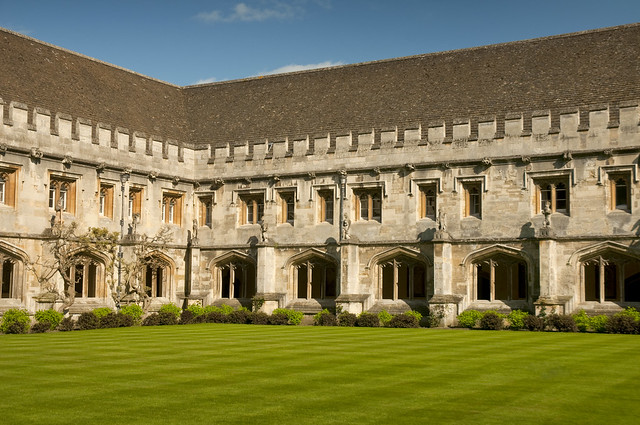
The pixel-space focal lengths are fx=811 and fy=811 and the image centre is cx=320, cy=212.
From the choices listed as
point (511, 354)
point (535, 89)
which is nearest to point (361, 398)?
point (511, 354)

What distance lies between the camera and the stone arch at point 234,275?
113 feet

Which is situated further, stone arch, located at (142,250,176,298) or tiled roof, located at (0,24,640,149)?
stone arch, located at (142,250,176,298)

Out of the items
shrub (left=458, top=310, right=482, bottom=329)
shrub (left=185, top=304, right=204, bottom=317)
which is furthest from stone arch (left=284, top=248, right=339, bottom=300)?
shrub (left=458, top=310, right=482, bottom=329)

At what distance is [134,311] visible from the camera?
29.8 meters

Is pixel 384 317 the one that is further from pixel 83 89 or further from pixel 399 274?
pixel 83 89

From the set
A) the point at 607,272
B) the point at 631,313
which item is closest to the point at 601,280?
the point at 607,272

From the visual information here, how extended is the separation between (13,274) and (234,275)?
945cm

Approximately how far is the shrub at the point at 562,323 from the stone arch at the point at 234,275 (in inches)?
503

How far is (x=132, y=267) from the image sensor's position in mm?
31375

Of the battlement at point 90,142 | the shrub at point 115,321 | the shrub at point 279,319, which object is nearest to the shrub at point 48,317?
the shrub at point 115,321

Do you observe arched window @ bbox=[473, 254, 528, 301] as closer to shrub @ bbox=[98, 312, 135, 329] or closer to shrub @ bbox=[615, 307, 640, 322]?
shrub @ bbox=[615, 307, 640, 322]

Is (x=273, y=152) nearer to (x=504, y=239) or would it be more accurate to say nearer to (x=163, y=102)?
(x=163, y=102)

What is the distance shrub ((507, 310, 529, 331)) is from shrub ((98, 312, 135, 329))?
13.2m

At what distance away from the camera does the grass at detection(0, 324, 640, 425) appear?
9312 millimetres
